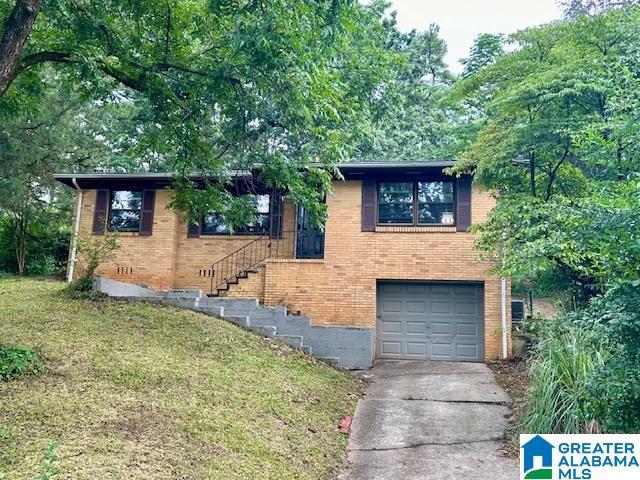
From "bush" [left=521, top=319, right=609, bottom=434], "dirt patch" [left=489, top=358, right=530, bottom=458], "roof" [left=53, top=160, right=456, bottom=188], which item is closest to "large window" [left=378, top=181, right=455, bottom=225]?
"roof" [left=53, top=160, right=456, bottom=188]

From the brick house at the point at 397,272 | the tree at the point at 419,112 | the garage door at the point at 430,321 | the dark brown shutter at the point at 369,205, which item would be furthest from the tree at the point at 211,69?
the tree at the point at 419,112

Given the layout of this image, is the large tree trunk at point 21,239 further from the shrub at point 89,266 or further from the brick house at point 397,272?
the brick house at point 397,272

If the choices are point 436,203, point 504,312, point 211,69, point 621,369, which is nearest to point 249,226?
point 436,203

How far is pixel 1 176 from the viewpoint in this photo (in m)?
14.8

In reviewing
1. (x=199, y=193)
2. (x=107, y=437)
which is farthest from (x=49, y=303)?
(x=107, y=437)

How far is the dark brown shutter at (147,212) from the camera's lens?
1352 centimetres

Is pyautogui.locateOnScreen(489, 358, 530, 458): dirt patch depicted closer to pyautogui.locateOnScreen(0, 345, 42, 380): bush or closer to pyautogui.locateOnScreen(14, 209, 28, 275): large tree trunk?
pyautogui.locateOnScreen(0, 345, 42, 380): bush

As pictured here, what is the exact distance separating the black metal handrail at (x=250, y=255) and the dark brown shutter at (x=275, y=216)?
0.44ft

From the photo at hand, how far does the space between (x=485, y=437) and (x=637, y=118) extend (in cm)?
421

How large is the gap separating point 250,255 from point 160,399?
761cm

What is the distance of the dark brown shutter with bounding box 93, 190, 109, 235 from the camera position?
13.8 meters

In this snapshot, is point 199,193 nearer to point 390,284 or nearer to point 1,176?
point 390,284

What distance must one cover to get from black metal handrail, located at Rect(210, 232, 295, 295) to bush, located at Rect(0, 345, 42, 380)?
266 inches

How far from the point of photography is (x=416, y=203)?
12.2 metres
